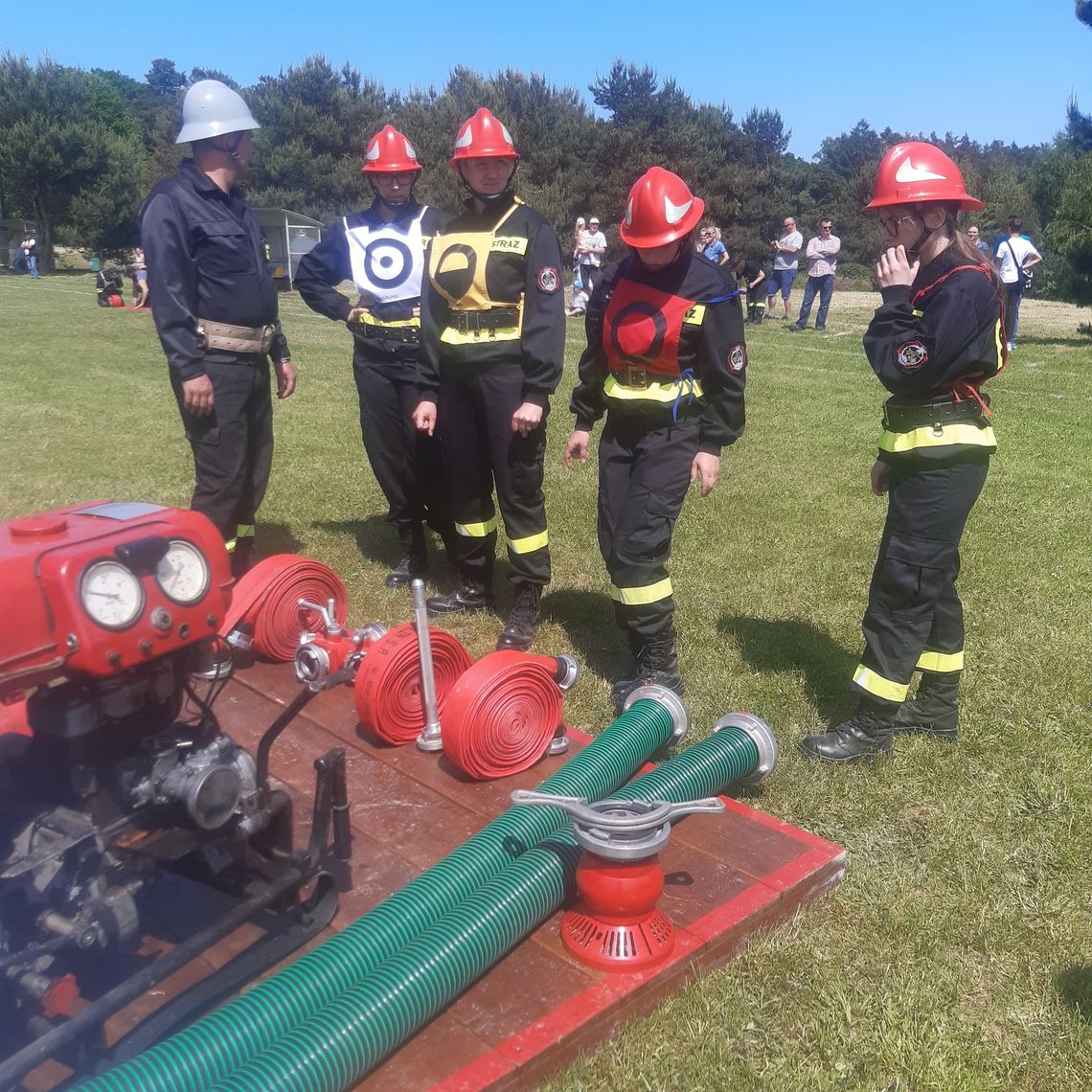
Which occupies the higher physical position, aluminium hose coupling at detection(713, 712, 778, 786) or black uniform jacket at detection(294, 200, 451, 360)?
black uniform jacket at detection(294, 200, 451, 360)

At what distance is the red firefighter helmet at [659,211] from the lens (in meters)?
4.11

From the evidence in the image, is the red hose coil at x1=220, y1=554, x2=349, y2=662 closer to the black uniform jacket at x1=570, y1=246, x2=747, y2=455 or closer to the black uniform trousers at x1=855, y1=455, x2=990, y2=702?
the black uniform jacket at x1=570, y1=246, x2=747, y2=455

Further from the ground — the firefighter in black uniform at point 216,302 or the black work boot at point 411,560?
the firefighter in black uniform at point 216,302

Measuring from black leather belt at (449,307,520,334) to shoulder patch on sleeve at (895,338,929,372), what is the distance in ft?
6.90

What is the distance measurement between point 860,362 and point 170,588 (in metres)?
15.8

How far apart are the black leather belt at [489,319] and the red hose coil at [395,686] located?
1767 mm

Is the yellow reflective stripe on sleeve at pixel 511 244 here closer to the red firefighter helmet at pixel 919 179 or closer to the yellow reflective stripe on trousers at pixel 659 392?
the yellow reflective stripe on trousers at pixel 659 392

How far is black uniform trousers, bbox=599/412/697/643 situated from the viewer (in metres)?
4.53

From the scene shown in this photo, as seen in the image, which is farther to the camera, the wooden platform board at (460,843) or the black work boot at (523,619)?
the black work boot at (523,619)

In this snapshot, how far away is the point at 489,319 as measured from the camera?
5.22m

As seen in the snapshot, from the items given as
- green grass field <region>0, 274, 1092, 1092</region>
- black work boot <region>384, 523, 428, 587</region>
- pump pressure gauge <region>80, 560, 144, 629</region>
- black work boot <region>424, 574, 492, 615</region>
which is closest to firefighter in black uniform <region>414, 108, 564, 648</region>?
black work boot <region>424, 574, 492, 615</region>

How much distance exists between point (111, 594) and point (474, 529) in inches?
129

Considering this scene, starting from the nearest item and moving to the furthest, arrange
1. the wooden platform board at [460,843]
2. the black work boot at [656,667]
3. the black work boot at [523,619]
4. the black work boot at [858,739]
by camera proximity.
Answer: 1. the wooden platform board at [460,843]
2. the black work boot at [858,739]
3. the black work boot at [656,667]
4. the black work boot at [523,619]

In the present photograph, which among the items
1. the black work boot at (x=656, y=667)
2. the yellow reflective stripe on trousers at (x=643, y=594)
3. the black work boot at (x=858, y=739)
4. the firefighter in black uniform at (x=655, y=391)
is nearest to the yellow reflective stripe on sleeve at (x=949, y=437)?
the firefighter in black uniform at (x=655, y=391)
